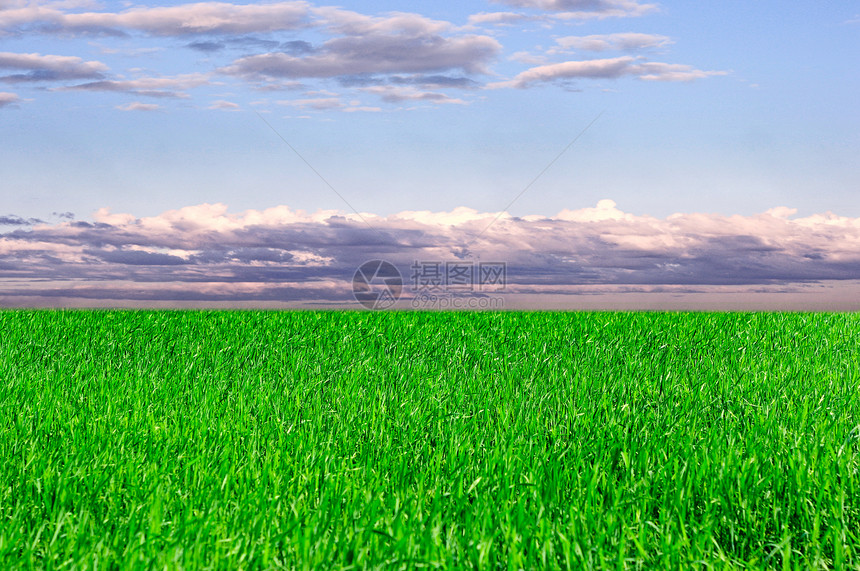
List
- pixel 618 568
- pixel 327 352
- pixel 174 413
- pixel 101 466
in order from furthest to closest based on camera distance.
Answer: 1. pixel 327 352
2. pixel 174 413
3. pixel 101 466
4. pixel 618 568

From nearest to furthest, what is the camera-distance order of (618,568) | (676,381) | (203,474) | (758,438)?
(618,568) < (203,474) < (758,438) < (676,381)

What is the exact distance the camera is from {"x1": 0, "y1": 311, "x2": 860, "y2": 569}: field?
2.74m

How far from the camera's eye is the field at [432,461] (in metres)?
2.74

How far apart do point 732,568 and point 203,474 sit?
2697 mm

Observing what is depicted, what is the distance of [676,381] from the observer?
21.2 feet

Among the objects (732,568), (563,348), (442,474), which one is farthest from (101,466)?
(563,348)

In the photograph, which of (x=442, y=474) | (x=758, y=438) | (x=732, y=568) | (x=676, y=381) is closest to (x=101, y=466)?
(x=442, y=474)

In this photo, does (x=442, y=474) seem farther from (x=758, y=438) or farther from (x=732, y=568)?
(x=758, y=438)

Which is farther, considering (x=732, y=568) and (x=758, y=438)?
(x=758, y=438)

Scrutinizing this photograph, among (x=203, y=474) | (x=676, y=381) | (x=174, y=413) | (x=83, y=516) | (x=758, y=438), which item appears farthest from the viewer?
(x=676, y=381)

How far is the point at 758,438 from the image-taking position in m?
4.19

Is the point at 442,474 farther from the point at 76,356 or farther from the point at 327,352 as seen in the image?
the point at 76,356

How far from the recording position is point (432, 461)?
12.3ft

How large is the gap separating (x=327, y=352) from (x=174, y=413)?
11.6ft
